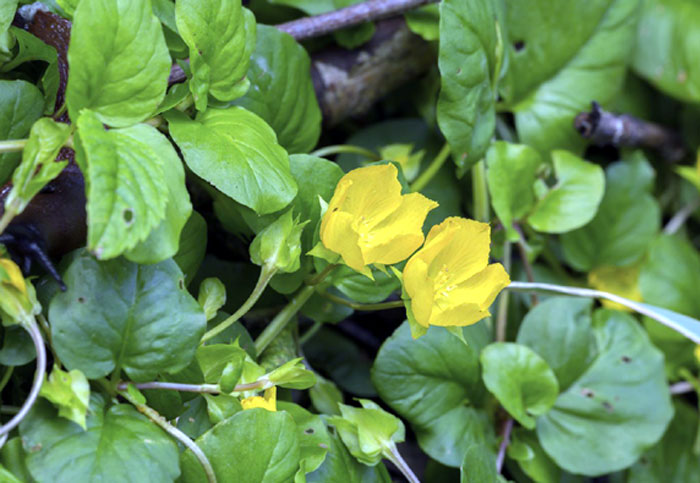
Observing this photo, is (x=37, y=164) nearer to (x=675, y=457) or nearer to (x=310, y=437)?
(x=310, y=437)

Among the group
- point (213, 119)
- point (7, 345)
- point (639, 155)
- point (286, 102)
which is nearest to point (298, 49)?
point (286, 102)

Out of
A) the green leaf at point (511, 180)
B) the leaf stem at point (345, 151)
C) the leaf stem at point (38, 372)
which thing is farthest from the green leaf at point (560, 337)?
the leaf stem at point (38, 372)

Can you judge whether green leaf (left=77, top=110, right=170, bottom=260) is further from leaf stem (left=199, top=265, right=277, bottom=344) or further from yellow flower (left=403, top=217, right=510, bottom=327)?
yellow flower (left=403, top=217, right=510, bottom=327)

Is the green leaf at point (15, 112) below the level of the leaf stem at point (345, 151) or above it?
above

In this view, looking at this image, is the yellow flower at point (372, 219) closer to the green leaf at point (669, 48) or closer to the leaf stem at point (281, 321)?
the leaf stem at point (281, 321)

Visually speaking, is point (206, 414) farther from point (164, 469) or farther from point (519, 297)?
point (519, 297)
